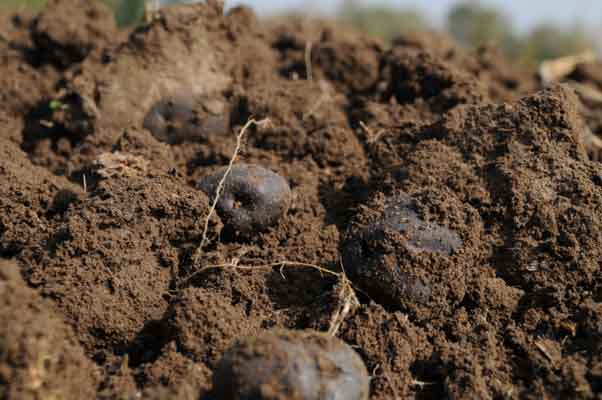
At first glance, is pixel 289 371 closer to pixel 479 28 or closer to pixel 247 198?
pixel 247 198

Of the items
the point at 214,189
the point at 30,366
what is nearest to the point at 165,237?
the point at 214,189

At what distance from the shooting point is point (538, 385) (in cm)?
211

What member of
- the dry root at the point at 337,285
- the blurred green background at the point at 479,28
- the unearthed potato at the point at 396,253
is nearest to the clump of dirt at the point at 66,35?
the dry root at the point at 337,285

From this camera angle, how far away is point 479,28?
16.5m

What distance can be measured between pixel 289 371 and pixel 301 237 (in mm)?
1085

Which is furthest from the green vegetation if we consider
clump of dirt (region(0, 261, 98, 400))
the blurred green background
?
clump of dirt (region(0, 261, 98, 400))

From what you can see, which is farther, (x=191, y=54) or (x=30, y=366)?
(x=191, y=54)

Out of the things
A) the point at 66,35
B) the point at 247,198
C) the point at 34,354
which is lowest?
the point at 34,354

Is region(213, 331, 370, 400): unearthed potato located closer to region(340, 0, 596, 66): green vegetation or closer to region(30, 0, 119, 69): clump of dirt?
region(30, 0, 119, 69): clump of dirt

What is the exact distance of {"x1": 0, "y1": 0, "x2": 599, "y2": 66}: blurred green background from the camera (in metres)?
12.1

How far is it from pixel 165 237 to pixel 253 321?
62 cm

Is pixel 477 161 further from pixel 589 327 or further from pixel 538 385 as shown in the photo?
pixel 538 385

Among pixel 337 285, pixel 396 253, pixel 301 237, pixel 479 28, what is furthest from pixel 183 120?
pixel 479 28

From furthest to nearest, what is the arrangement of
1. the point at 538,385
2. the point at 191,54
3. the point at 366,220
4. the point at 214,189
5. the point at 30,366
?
the point at 191,54
the point at 214,189
the point at 366,220
the point at 538,385
the point at 30,366
